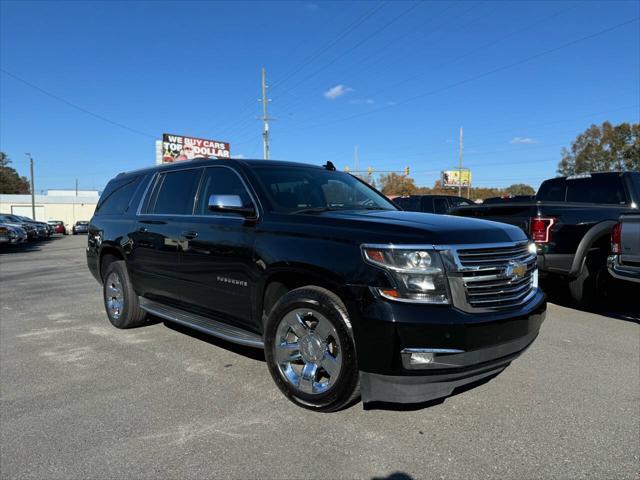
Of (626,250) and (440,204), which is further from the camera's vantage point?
(440,204)

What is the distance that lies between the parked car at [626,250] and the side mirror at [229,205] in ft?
14.3

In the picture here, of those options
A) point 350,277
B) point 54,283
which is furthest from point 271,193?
point 54,283

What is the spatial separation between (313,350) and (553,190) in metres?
7.41

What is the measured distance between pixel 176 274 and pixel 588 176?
282 inches

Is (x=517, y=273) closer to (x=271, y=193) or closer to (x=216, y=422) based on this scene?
(x=271, y=193)

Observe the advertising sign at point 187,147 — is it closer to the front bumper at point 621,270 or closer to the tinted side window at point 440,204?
the tinted side window at point 440,204

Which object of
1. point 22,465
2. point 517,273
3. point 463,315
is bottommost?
point 22,465

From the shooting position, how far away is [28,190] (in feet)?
413

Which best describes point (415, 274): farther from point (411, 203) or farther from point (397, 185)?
point (397, 185)

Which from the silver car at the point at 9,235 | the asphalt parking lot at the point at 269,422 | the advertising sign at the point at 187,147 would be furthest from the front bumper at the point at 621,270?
the advertising sign at the point at 187,147

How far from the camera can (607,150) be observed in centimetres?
5175

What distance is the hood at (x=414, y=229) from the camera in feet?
9.80

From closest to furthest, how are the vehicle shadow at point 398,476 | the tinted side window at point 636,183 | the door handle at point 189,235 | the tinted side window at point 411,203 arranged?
the vehicle shadow at point 398,476 → the door handle at point 189,235 → the tinted side window at point 636,183 → the tinted side window at point 411,203

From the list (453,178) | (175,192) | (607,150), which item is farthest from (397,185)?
(175,192)
